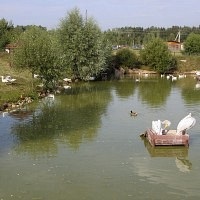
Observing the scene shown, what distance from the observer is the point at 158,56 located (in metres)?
72.4

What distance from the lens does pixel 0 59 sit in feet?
206

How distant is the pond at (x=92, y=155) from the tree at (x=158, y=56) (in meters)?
33.2

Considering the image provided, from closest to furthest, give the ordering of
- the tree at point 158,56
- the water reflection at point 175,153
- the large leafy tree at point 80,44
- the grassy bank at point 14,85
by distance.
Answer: the water reflection at point 175,153, the grassy bank at point 14,85, the large leafy tree at point 80,44, the tree at point 158,56

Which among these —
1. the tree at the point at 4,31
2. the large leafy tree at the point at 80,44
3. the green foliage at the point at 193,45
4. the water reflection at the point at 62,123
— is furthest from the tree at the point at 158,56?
the water reflection at the point at 62,123

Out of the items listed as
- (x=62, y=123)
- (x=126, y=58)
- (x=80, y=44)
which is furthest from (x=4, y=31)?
(x=62, y=123)

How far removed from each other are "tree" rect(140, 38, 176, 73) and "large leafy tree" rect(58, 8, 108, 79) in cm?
1786

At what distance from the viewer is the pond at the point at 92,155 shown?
17609 mm

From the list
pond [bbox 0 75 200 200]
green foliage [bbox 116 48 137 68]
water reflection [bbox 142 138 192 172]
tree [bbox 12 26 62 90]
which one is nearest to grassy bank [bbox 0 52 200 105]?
tree [bbox 12 26 62 90]

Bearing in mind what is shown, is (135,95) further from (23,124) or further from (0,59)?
(0,59)

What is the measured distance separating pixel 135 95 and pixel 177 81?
17720 millimetres

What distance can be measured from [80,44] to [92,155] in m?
34.8

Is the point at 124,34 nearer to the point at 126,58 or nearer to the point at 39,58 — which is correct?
the point at 126,58

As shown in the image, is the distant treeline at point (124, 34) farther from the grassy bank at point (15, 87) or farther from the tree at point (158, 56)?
the grassy bank at point (15, 87)

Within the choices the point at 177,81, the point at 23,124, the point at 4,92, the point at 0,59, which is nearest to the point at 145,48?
the point at 177,81
